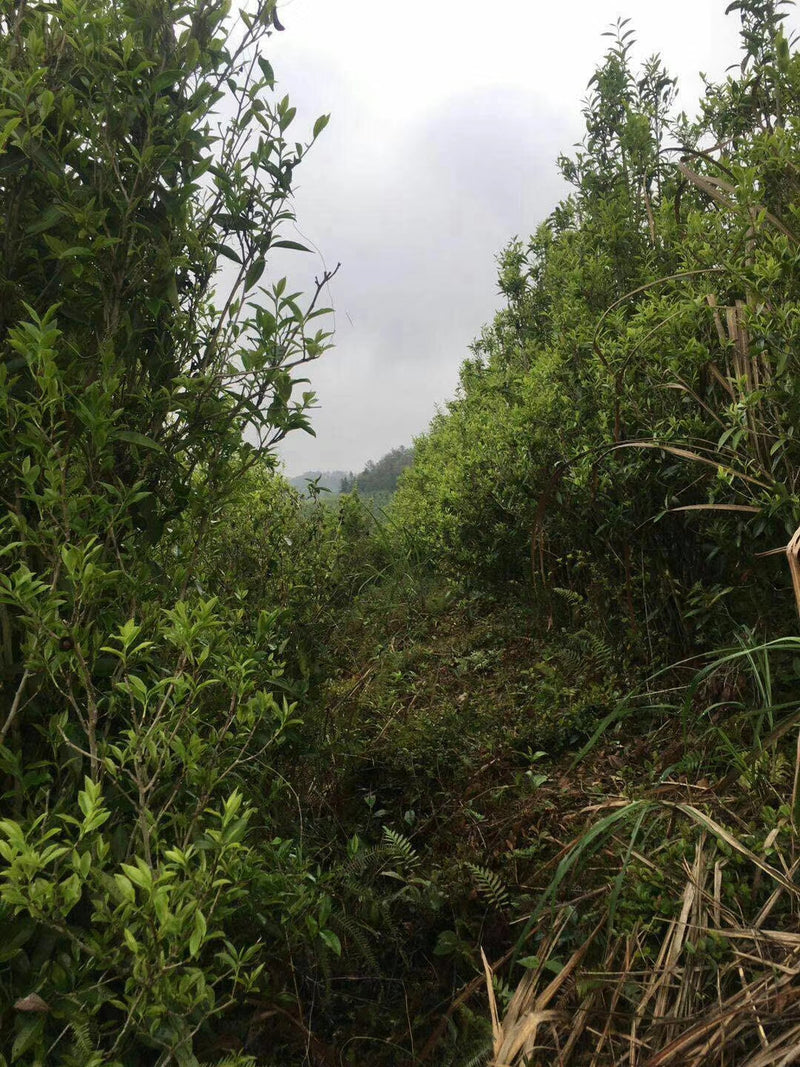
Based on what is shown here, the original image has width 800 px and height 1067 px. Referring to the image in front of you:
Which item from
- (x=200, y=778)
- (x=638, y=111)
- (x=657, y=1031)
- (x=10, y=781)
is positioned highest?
(x=638, y=111)

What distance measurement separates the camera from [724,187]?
10.0 ft

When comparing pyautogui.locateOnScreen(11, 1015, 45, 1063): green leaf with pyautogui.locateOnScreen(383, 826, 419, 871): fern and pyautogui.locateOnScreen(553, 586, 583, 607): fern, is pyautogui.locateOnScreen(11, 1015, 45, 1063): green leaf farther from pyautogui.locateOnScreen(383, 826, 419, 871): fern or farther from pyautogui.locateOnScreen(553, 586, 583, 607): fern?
pyautogui.locateOnScreen(553, 586, 583, 607): fern

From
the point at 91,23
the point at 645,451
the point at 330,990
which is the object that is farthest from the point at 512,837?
the point at 91,23

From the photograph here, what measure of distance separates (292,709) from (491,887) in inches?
37.1

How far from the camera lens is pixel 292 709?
1862mm

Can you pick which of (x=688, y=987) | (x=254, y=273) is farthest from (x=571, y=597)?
(x=254, y=273)

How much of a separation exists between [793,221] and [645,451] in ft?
3.63

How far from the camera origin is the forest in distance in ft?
4.98

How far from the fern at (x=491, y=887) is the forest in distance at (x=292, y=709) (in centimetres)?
1

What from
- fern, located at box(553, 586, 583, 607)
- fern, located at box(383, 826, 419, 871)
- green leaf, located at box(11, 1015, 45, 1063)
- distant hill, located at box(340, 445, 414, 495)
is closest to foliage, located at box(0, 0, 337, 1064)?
green leaf, located at box(11, 1015, 45, 1063)

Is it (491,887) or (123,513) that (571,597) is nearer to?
(491,887)

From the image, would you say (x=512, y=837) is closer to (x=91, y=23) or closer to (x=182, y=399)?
(x=182, y=399)

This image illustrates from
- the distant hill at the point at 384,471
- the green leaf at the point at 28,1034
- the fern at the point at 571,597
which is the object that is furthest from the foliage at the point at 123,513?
the distant hill at the point at 384,471

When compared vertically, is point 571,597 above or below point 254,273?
below
